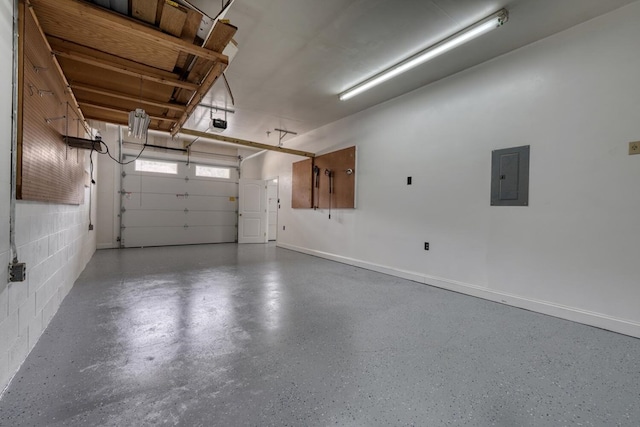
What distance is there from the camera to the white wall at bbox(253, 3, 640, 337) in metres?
2.44

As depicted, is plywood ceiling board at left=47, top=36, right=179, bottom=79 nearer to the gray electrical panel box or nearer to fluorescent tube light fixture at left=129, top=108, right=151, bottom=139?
fluorescent tube light fixture at left=129, top=108, right=151, bottom=139

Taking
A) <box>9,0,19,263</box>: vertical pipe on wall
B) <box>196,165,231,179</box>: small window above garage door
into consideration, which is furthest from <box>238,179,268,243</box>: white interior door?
<box>9,0,19,263</box>: vertical pipe on wall

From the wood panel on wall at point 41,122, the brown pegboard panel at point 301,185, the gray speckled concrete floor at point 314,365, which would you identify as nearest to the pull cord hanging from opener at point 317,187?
the brown pegboard panel at point 301,185

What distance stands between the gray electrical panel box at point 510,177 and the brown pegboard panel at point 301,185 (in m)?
3.89

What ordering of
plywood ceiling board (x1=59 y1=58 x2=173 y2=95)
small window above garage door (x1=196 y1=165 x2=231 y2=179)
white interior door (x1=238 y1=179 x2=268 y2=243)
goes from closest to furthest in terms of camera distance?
plywood ceiling board (x1=59 y1=58 x2=173 y2=95)
small window above garage door (x1=196 y1=165 x2=231 y2=179)
white interior door (x1=238 y1=179 x2=268 y2=243)

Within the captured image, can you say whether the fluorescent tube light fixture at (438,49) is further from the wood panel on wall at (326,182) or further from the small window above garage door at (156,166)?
the small window above garage door at (156,166)

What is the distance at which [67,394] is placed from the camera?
1457 mm

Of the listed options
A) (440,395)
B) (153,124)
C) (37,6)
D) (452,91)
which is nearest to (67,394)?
(440,395)

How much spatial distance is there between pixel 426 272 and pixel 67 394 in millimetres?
3866

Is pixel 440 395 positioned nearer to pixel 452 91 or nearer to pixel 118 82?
pixel 452 91

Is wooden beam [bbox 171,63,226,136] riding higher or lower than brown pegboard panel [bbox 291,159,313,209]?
higher

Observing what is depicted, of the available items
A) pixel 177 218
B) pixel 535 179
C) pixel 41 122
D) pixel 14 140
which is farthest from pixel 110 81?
pixel 177 218

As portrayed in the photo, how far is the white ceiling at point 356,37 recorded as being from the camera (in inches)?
96.7

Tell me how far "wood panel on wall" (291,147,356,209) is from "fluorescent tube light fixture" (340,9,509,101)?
1500 millimetres
